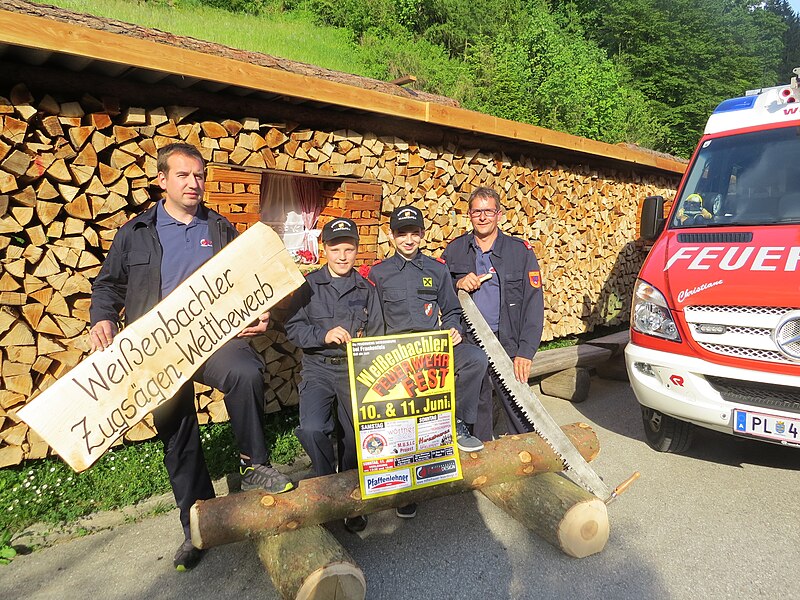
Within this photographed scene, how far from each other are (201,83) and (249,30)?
17879 millimetres

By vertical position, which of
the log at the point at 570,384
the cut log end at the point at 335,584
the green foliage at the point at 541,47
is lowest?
the log at the point at 570,384

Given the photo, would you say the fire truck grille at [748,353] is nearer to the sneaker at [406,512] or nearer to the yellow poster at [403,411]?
the yellow poster at [403,411]

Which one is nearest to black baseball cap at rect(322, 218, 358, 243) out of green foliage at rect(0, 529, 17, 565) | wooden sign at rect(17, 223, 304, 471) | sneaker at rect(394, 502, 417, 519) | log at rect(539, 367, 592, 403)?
wooden sign at rect(17, 223, 304, 471)

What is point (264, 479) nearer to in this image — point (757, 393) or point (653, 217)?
point (757, 393)

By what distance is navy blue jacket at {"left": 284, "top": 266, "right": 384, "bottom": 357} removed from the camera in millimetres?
3131

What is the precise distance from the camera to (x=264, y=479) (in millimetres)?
2611

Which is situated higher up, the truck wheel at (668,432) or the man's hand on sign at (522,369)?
the man's hand on sign at (522,369)

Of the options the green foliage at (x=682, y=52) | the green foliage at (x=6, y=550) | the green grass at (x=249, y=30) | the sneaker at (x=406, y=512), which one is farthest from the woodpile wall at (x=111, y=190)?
the green foliage at (x=682, y=52)

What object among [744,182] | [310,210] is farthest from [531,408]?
[310,210]

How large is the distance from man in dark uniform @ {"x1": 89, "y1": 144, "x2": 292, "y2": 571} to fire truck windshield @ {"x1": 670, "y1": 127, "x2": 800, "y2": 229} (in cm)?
361

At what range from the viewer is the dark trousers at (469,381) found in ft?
11.0

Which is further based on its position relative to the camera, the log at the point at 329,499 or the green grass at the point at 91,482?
the green grass at the point at 91,482

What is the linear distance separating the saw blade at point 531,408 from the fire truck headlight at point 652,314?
40.4 inches

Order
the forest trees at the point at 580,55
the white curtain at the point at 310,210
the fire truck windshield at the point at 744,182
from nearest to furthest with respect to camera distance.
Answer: the fire truck windshield at the point at 744,182, the white curtain at the point at 310,210, the forest trees at the point at 580,55
